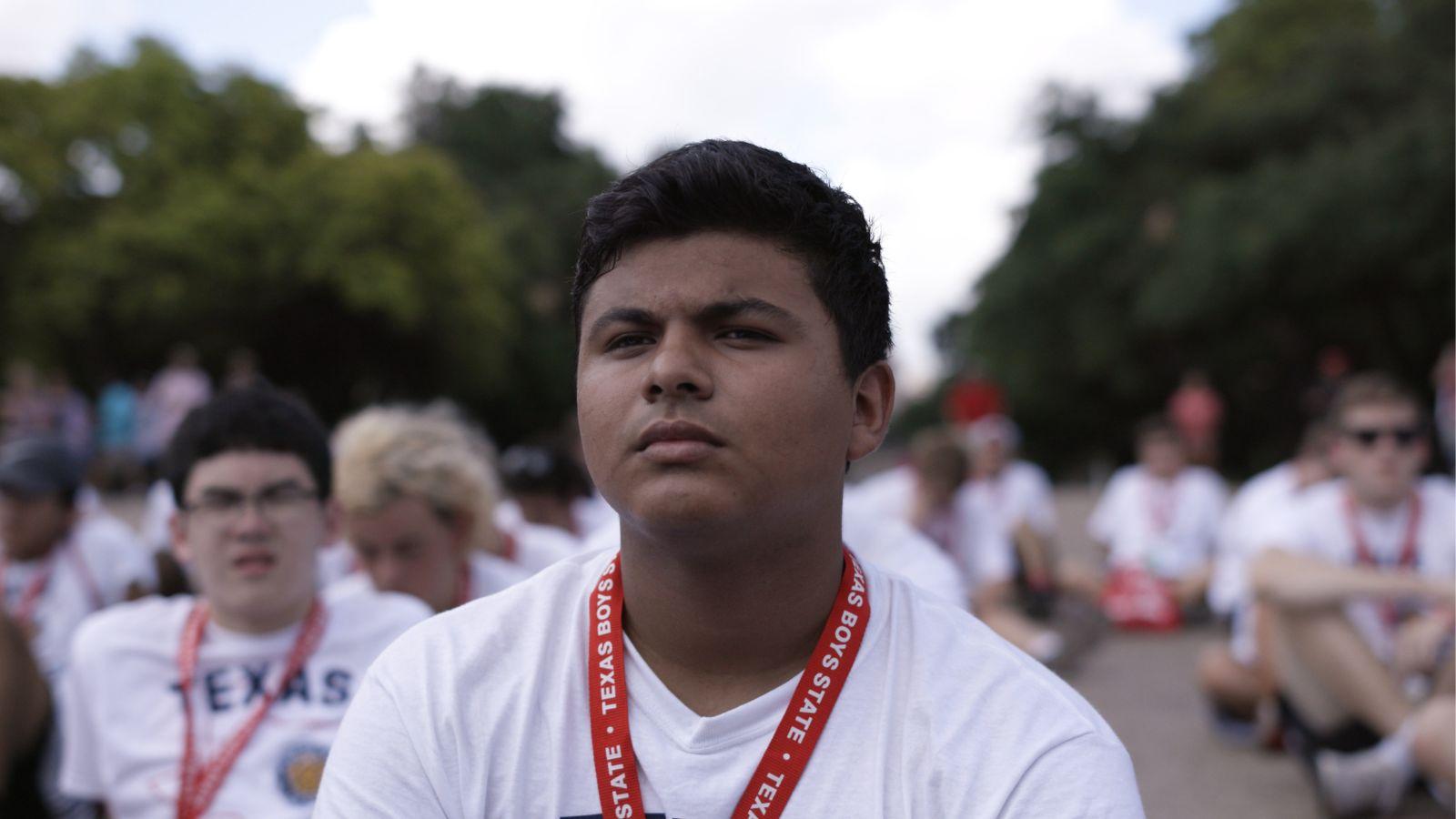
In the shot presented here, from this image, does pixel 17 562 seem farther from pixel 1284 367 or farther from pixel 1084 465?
pixel 1084 465

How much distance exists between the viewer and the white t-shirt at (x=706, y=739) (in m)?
1.90

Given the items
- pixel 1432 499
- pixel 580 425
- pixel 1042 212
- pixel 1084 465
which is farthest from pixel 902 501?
pixel 1084 465

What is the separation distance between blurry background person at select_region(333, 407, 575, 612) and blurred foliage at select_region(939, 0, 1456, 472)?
76.3ft

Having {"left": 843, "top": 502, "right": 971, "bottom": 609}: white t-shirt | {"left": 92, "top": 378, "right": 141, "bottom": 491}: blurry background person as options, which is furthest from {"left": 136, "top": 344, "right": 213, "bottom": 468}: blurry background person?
{"left": 843, "top": 502, "right": 971, "bottom": 609}: white t-shirt

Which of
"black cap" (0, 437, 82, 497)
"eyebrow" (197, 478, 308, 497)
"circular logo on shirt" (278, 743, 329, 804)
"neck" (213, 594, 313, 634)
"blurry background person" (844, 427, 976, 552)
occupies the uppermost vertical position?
"blurry background person" (844, 427, 976, 552)

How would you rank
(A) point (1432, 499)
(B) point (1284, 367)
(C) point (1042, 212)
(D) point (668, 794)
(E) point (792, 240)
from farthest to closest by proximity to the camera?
(C) point (1042, 212), (B) point (1284, 367), (A) point (1432, 499), (E) point (792, 240), (D) point (668, 794)

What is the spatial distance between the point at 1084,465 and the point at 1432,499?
32142 mm

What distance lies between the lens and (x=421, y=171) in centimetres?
3812

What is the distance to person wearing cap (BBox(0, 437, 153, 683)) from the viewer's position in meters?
5.73

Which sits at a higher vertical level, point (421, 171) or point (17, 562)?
point (421, 171)

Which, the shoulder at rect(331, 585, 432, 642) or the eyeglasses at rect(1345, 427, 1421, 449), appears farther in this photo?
the eyeglasses at rect(1345, 427, 1421, 449)

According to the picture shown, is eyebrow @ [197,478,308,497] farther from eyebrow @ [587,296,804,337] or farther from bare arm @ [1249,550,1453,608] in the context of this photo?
bare arm @ [1249,550,1453,608]

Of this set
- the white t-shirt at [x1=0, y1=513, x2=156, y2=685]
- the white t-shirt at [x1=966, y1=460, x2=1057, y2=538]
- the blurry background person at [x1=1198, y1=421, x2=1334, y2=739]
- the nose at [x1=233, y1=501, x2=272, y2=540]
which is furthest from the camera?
the white t-shirt at [x1=966, y1=460, x2=1057, y2=538]

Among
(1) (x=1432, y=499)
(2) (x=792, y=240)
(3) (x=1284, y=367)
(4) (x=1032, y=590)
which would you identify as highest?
(3) (x=1284, y=367)
